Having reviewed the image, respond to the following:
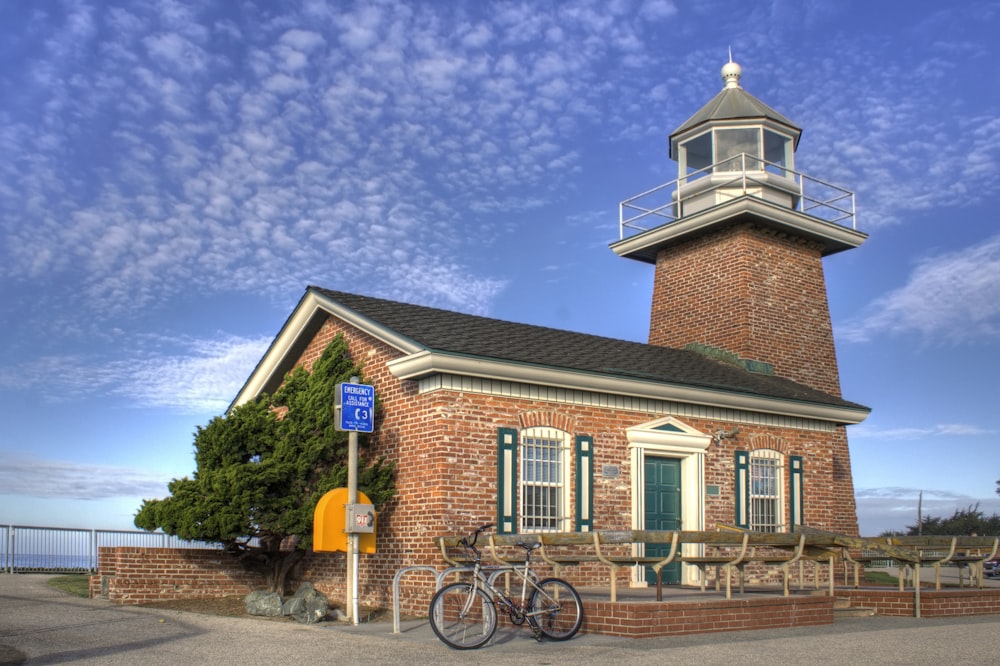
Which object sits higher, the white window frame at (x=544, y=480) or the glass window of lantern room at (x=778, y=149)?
the glass window of lantern room at (x=778, y=149)

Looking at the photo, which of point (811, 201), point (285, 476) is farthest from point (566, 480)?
point (811, 201)

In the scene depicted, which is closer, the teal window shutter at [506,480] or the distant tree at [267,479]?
the distant tree at [267,479]

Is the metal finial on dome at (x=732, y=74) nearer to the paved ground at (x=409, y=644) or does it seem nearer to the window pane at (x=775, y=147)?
the window pane at (x=775, y=147)

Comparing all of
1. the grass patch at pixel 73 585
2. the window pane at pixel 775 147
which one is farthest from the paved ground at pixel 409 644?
the window pane at pixel 775 147

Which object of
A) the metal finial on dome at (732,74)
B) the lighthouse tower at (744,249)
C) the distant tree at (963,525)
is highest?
the metal finial on dome at (732,74)

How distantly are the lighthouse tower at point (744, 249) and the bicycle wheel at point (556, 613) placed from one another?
10970mm

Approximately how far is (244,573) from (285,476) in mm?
2618

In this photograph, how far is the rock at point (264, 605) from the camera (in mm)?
13266

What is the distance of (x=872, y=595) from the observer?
531 inches

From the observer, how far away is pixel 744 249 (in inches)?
824

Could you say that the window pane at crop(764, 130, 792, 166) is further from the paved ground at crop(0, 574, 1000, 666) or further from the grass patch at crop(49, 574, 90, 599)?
the grass patch at crop(49, 574, 90, 599)

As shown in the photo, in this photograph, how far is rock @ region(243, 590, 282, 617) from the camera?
43.5ft

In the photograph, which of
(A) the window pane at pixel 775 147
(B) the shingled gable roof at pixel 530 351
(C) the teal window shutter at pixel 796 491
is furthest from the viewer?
(A) the window pane at pixel 775 147

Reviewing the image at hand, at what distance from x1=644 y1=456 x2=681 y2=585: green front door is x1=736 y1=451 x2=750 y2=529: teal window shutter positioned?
1.12m
